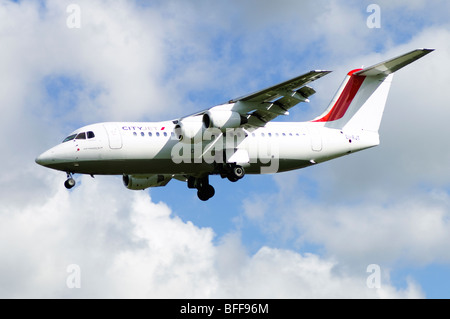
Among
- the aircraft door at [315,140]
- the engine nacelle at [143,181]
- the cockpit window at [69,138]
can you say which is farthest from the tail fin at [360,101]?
the cockpit window at [69,138]

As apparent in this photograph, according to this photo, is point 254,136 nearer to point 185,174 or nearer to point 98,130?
point 185,174

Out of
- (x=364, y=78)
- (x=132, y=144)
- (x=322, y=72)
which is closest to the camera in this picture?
(x=322, y=72)

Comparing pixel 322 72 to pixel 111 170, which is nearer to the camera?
pixel 322 72

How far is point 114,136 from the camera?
28.0 metres

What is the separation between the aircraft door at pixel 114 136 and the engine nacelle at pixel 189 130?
196 cm

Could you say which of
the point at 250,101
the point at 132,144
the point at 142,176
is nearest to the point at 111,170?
the point at 132,144

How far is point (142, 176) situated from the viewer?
3122cm

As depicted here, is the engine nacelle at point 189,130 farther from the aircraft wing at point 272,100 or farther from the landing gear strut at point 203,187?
the landing gear strut at point 203,187

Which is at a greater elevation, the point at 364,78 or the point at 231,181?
the point at 364,78

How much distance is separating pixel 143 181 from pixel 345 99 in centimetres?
828

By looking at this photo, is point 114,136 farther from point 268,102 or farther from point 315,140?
point 315,140

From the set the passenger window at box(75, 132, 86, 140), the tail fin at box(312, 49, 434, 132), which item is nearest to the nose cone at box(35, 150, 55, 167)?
the passenger window at box(75, 132, 86, 140)

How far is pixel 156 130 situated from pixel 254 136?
3586mm

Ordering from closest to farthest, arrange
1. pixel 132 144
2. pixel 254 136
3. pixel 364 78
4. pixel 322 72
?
pixel 322 72 < pixel 132 144 < pixel 254 136 < pixel 364 78
